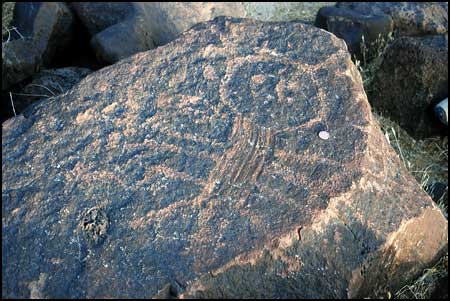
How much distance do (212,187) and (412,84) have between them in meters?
1.89

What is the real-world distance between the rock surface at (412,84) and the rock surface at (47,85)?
1784mm

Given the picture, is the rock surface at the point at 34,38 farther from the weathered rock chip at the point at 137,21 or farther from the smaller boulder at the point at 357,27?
the smaller boulder at the point at 357,27

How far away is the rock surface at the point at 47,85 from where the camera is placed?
3.19 metres

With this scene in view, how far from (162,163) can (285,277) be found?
0.62m

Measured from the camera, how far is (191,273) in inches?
78.1

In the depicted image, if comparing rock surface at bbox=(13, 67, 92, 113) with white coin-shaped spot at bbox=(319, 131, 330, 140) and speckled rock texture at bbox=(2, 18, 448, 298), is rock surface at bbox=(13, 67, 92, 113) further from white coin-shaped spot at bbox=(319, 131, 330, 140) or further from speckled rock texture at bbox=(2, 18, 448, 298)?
white coin-shaped spot at bbox=(319, 131, 330, 140)

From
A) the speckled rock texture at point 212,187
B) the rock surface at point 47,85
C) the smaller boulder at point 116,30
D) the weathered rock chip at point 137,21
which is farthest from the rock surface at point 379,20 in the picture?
the rock surface at point 47,85

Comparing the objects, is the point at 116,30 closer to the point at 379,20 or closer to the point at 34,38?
the point at 34,38

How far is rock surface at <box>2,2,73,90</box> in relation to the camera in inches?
134

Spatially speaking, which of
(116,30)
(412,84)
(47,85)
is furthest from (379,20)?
(47,85)

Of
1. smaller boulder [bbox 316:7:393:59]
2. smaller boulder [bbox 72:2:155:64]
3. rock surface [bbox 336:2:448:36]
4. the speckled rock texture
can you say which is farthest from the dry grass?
smaller boulder [bbox 72:2:155:64]

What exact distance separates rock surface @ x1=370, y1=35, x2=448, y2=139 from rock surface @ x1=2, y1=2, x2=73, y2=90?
2.00 m

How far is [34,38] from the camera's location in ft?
11.8

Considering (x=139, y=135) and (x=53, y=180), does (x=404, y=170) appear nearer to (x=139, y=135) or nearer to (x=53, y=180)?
(x=139, y=135)
